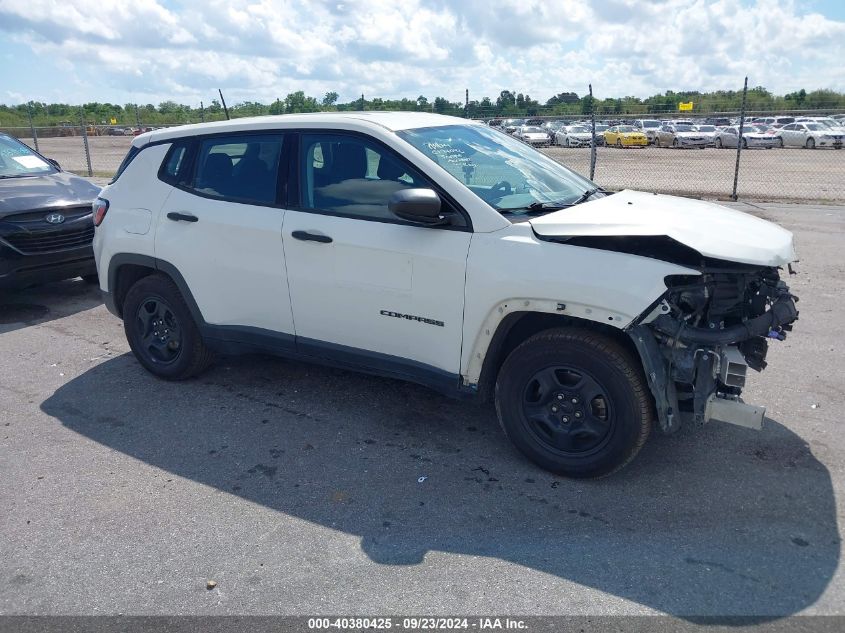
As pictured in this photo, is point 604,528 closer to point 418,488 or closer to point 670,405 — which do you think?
point 670,405

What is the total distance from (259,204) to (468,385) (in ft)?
5.95

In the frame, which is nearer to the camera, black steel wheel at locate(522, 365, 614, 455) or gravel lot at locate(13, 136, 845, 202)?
black steel wheel at locate(522, 365, 614, 455)

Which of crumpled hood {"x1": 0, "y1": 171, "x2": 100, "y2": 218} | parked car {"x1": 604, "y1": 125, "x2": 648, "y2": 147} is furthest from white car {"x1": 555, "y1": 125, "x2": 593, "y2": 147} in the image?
crumpled hood {"x1": 0, "y1": 171, "x2": 100, "y2": 218}

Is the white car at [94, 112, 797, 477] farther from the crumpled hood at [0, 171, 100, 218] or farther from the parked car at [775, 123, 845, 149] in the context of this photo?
the parked car at [775, 123, 845, 149]

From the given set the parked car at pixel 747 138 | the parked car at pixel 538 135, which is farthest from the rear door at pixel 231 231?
the parked car at pixel 747 138

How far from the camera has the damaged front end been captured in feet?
11.6

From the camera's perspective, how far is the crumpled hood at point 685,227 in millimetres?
3484

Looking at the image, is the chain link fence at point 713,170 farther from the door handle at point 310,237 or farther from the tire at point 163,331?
the door handle at point 310,237

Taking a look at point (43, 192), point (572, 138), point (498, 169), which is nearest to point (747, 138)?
point (572, 138)

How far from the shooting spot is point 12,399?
17.2 ft

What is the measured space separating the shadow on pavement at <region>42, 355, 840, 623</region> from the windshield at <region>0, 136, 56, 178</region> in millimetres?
4352

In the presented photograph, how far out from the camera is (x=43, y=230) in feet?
24.1

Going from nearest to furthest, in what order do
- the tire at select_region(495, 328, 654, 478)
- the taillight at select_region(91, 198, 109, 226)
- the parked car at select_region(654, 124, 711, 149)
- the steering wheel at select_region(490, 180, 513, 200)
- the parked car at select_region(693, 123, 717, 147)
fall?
the tire at select_region(495, 328, 654, 478) → the steering wheel at select_region(490, 180, 513, 200) → the taillight at select_region(91, 198, 109, 226) → the parked car at select_region(693, 123, 717, 147) → the parked car at select_region(654, 124, 711, 149)

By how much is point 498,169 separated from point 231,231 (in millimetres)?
1768
